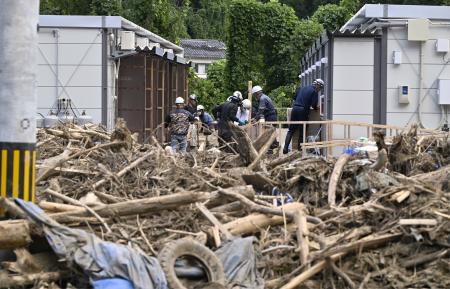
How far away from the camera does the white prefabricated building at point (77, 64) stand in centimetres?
2358

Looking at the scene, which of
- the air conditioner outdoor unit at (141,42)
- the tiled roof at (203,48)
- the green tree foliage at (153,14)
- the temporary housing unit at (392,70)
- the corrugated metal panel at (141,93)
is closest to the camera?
the temporary housing unit at (392,70)

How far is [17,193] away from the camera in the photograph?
24.5 ft

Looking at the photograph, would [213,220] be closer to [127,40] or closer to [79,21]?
[79,21]

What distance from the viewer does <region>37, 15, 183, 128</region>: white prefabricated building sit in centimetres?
2358

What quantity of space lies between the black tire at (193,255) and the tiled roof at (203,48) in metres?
82.3

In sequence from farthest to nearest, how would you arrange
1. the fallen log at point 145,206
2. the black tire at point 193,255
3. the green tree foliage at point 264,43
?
the green tree foliage at point 264,43 < the fallen log at point 145,206 < the black tire at point 193,255

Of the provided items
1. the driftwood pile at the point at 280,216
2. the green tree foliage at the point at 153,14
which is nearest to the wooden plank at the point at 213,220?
the driftwood pile at the point at 280,216

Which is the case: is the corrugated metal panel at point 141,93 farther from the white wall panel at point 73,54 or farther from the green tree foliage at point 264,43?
the green tree foliage at point 264,43

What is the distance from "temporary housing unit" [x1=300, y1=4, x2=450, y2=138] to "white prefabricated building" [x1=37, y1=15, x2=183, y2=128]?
6675mm

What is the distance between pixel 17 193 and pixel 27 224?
0.65 m

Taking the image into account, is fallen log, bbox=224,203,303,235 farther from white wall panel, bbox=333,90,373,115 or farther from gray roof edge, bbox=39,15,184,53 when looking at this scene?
gray roof edge, bbox=39,15,184,53

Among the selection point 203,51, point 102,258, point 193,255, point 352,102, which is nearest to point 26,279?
point 102,258

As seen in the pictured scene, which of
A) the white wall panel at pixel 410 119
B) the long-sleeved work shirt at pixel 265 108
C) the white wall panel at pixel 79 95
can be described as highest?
the white wall panel at pixel 79 95

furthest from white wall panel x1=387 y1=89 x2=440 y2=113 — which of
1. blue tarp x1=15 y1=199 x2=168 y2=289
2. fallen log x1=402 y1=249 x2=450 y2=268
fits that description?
blue tarp x1=15 y1=199 x2=168 y2=289
